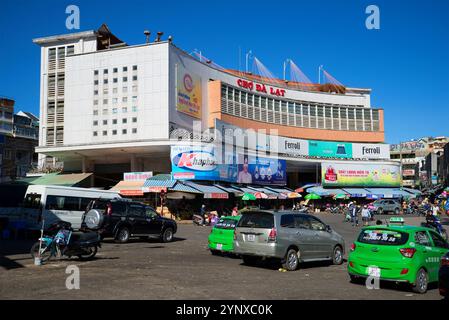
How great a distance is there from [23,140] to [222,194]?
42.9 meters

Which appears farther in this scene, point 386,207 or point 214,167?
point 386,207

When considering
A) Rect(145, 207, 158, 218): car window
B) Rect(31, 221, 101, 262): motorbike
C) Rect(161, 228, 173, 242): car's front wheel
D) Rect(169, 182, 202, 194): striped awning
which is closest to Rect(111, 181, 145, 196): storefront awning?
Rect(169, 182, 202, 194): striped awning

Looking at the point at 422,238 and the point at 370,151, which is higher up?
the point at 370,151

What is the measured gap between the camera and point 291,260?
12906mm

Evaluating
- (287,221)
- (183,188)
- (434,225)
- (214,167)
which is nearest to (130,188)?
(183,188)

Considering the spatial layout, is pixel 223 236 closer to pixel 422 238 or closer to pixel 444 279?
pixel 422 238

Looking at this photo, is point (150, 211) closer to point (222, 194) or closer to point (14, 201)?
point (14, 201)

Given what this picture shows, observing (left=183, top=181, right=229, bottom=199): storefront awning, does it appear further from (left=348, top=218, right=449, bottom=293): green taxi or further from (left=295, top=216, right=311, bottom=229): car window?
(left=348, top=218, right=449, bottom=293): green taxi

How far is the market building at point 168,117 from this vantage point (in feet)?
145

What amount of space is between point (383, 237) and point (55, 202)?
1672 centimetres

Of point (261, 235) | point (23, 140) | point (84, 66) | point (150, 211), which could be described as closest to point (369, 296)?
point (261, 235)

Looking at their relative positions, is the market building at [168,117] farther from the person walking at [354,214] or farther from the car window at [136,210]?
the car window at [136,210]

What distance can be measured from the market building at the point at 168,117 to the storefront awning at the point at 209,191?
0.81 metres

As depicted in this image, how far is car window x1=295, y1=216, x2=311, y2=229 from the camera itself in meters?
13.4
